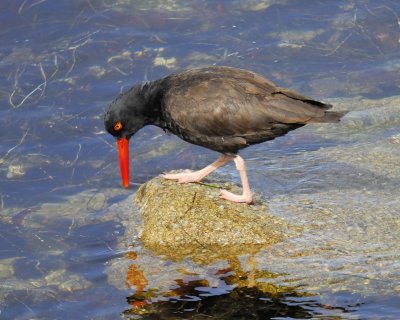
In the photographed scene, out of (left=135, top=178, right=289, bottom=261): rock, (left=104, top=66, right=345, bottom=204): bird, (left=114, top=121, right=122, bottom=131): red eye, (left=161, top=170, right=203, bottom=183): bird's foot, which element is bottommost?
(left=135, top=178, right=289, bottom=261): rock

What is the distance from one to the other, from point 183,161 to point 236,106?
6.57ft

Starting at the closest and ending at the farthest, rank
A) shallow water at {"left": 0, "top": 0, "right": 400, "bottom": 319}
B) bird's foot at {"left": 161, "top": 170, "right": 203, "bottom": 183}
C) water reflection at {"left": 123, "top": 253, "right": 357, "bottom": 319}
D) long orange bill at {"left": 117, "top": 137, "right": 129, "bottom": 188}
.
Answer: water reflection at {"left": 123, "top": 253, "right": 357, "bottom": 319} → shallow water at {"left": 0, "top": 0, "right": 400, "bottom": 319} → bird's foot at {"left": 161, "top": 170, "right": 203, "bottom": 183} → long orange bill at {"left": 117, "top": 137, "right": 129, "bottom": 188}

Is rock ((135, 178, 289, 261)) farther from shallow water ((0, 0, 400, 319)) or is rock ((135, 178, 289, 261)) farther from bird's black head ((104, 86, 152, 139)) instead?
bird's black head ((104, 86, 152, 139))

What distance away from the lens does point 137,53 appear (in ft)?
36.0

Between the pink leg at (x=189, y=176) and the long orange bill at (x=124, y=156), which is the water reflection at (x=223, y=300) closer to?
the pink leg at (x=189, y=176)

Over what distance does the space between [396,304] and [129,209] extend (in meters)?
2.90

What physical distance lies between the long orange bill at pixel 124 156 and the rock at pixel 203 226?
75 cm

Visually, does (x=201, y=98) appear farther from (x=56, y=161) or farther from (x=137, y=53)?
(x=137, y=53)

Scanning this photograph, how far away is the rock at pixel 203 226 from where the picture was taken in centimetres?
648

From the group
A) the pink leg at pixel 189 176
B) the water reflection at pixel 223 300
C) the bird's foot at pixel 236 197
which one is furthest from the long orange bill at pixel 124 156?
the water reflection at pixel 223 300

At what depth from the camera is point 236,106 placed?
274 inches

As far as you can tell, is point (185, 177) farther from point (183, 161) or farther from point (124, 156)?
point (183, 161)

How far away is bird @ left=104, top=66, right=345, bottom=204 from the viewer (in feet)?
22.7

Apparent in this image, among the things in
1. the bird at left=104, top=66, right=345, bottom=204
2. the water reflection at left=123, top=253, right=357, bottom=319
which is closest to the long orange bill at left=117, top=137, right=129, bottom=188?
the bird at left=104, top=66, right=345, bottom=204
